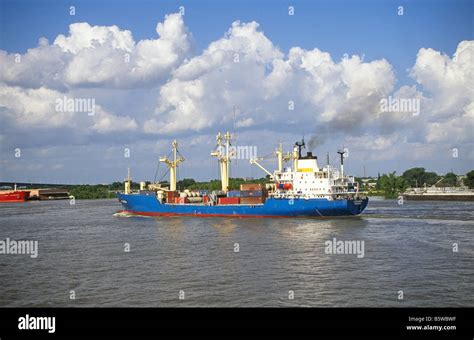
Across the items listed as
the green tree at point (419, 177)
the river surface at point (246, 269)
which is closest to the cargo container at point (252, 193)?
the river surface at point (246, 269)

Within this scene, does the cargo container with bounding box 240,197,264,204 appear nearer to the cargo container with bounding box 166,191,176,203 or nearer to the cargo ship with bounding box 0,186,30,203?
the cargo container with bounding box 166,191,176,203

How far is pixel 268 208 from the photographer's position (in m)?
50.1

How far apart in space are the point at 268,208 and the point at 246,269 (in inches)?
1101

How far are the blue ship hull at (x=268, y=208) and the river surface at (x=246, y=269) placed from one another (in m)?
9.59

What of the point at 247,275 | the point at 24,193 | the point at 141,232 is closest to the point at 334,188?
the point at 141,232

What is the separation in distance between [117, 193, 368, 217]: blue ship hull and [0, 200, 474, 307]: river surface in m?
9.59

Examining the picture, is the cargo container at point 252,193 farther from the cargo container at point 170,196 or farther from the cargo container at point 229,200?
the cargo container at point 170,196

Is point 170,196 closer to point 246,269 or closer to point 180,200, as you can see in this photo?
point 180,200

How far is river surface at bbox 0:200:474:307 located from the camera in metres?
17.2
